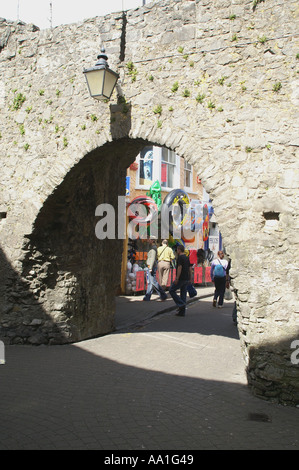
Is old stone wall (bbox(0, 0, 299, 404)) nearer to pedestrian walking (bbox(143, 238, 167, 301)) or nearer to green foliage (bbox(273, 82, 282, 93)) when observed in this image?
green foliage (bbox(273, 82, 282, 93))

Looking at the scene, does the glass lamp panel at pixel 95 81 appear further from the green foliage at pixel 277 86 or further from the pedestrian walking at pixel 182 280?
the pedestrian walking at pixel 182 280

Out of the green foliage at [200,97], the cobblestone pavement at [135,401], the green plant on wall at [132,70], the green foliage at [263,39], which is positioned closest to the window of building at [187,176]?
the cobblestone pavement at [135,401]

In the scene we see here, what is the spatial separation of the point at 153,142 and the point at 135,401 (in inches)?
132

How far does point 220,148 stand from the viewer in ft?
18.1

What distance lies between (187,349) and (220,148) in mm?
3430

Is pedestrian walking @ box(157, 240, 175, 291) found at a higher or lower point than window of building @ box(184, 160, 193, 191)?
lower

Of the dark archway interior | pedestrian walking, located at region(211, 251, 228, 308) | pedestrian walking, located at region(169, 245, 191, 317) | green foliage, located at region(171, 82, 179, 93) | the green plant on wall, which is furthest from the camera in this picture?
pedestrian walking, located at region(211, 251, 228, 308)

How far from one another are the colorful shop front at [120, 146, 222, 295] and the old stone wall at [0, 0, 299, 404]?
6.79m

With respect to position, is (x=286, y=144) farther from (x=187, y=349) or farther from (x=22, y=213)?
(x=22, y=213)

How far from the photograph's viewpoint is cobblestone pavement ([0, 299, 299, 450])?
151 inches

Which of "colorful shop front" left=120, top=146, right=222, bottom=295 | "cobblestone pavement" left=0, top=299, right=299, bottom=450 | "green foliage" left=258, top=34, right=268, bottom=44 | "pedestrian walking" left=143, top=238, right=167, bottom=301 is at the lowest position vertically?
"cobblestone pavement" left=0, top=299, right=299, bottom=450

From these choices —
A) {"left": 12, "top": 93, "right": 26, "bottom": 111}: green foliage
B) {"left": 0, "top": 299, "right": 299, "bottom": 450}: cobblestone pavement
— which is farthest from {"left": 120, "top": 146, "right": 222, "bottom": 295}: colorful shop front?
{"left": 12, "top": 93, "right": 26, "bottom": 111}: green foliage

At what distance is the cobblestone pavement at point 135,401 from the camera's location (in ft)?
12.6
